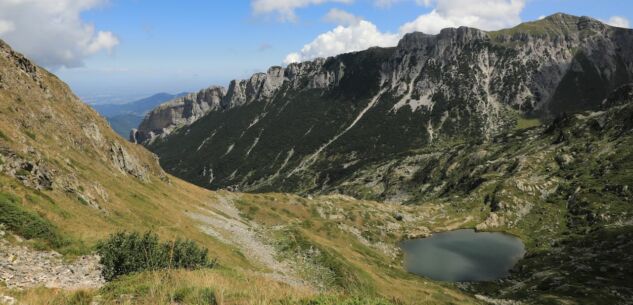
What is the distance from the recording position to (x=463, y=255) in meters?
114

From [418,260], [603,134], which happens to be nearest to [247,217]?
[418,260]

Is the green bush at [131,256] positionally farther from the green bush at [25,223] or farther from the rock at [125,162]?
the rock at [125,162]

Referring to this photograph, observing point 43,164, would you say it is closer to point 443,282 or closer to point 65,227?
point 65,227

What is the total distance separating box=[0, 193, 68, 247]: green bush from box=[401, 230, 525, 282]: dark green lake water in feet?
275

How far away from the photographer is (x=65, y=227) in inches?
1208

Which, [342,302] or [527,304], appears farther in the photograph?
[527,304]

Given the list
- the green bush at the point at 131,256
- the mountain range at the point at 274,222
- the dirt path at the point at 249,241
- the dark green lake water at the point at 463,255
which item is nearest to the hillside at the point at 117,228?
the mountain range at the point at 274,222

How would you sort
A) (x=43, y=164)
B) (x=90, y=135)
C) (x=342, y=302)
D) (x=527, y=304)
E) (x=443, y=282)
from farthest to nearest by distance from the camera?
1. (x=443, y=282)
2. (x=90, y=135)
3. (x=527, y=304)
4. (x=43, y=164)
5. (x=342, y=302)

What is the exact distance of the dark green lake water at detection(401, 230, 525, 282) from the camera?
326 feet

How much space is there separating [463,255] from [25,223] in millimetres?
106656

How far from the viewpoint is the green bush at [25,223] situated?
25.5m

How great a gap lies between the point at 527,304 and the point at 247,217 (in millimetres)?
59973

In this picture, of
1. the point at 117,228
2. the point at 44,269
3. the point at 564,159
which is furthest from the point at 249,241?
the point at 564,159

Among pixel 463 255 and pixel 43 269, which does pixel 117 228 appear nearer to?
pixel 43 269
